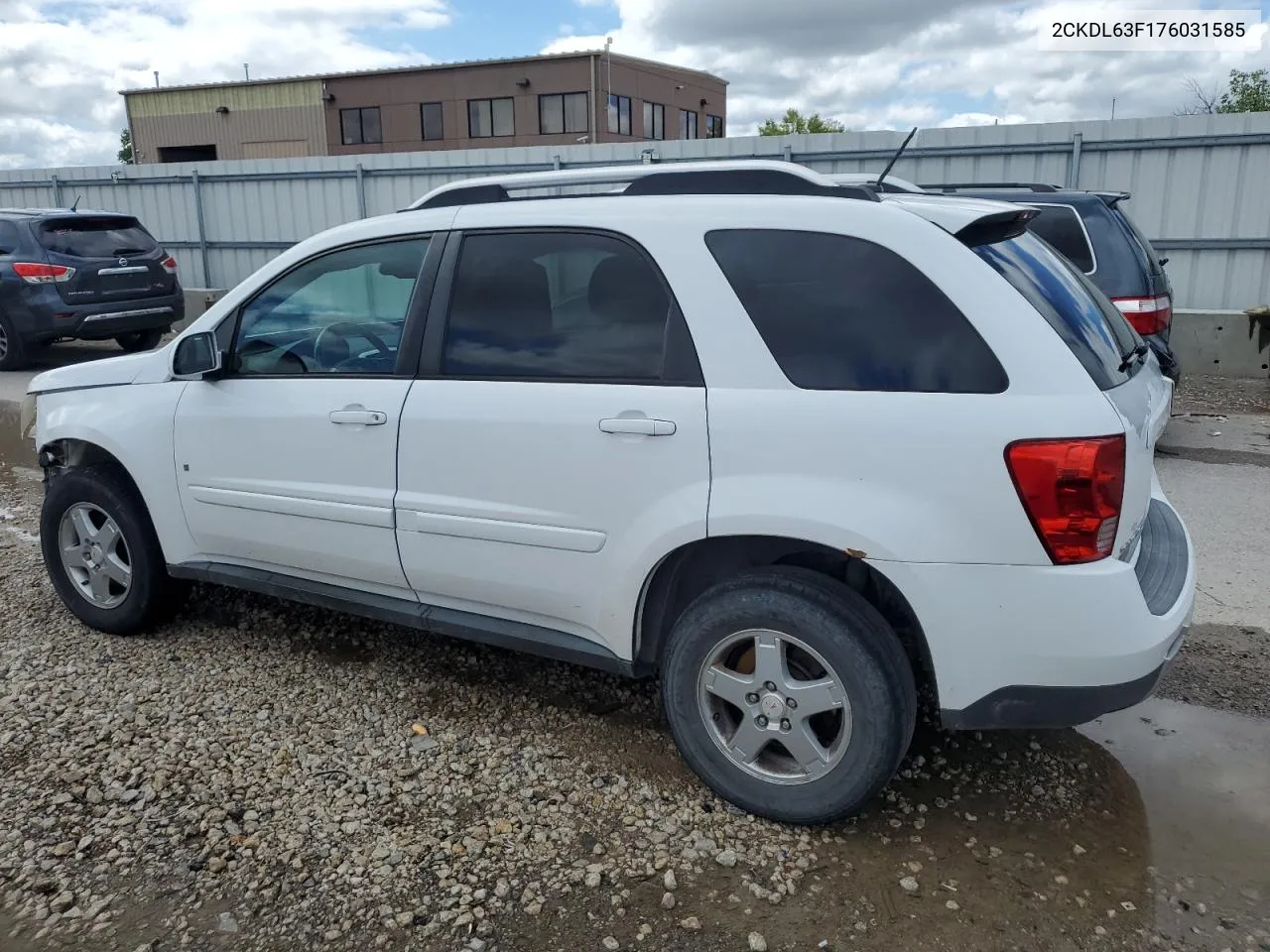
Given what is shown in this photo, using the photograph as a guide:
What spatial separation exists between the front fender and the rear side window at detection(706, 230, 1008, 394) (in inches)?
93.0

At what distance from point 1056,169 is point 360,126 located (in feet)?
133

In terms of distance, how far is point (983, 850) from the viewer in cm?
291

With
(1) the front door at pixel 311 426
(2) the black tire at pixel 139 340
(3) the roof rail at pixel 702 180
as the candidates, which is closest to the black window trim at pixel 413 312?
(1) the front door at pixel 311 426

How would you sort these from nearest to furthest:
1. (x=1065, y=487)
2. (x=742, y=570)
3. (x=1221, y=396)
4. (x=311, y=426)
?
(x=1065, y=487) < (x=742, y=570) < (x=311, y=426) < (x=1221, y=396)

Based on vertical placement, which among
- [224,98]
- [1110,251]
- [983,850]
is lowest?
[983,850]

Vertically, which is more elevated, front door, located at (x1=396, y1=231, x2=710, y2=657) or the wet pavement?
front door, located at (x1=396, y1=231, x2=710, y2=657)

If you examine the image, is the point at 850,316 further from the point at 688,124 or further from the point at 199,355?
the point at 688,124

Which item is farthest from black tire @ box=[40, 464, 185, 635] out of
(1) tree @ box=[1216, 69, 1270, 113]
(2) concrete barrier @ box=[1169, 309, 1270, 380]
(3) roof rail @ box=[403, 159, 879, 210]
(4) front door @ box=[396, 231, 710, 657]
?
(1) tree @ box=[1216, 69, 1270, 113]

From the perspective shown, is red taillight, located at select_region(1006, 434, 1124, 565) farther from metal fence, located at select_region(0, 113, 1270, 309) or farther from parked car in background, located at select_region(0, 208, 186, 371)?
parked car in background, located at select_region(0, 208, 186, 371)

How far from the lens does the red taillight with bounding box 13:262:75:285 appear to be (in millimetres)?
10852

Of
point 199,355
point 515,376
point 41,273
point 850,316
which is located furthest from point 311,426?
point 41,273

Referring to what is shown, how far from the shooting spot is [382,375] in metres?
3.49

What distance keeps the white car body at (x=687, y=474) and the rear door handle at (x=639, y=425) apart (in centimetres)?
3

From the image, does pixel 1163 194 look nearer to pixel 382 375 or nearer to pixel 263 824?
pixel 382 375
